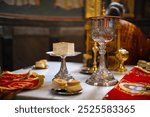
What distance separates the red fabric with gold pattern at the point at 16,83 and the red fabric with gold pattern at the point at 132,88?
31 centimetres

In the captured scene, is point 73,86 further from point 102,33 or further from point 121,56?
point 121,56

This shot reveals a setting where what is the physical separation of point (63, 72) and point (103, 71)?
0.60 feet

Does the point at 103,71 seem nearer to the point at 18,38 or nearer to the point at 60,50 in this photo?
the point at 60,50

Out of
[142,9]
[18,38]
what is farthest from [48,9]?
[142,9]

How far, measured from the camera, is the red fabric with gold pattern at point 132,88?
973mm

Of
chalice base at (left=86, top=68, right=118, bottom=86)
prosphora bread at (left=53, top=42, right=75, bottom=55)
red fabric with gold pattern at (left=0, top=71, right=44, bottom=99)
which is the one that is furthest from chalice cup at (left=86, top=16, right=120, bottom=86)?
red fabric with gold pattern at (left=0, top=71, right=44, bottom=99)

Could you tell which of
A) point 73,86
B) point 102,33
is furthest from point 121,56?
point 73,86

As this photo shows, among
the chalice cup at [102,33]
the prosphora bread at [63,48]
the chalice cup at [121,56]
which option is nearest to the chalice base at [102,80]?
the chalice cup at [102,33]

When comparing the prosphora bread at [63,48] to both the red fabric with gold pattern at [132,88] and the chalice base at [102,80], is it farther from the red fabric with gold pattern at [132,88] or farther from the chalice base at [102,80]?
the red fabric with gold pattern at [132,88]

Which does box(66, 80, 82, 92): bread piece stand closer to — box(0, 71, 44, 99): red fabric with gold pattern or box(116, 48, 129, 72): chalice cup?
box(0, 71, 44, 99): red fabric with gold pattern

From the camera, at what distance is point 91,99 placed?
96cm

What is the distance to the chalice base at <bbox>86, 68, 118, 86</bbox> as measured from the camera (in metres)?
1.17

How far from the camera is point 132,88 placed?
42.3 inches

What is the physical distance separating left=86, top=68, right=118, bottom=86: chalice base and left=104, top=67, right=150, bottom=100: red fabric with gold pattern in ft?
0.17
